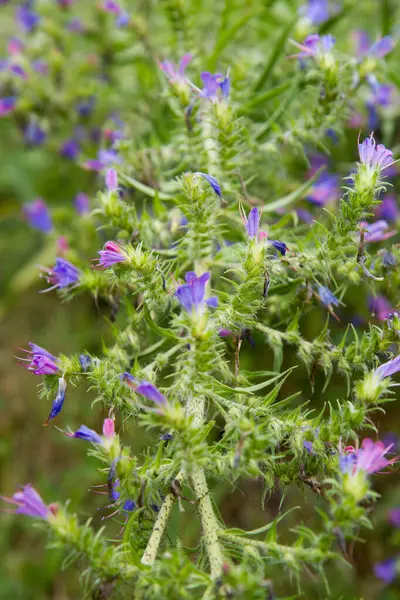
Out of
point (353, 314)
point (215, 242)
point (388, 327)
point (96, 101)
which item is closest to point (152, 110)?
point (96, 101)

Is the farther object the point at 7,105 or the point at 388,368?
the point at 7,105

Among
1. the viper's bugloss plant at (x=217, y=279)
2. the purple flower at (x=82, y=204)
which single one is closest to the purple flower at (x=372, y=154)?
the viper's bugloss plant at (x=217, y=279)

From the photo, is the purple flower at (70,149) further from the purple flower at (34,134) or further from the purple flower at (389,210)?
the purple flower at (389,210)

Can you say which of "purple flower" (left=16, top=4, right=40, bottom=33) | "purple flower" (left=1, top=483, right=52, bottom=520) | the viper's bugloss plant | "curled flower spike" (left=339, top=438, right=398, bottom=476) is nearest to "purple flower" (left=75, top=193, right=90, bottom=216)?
the viper's bugloss plant

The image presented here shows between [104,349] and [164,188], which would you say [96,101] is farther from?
[104,349]

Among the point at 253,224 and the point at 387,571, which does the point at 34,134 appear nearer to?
the point at 253,224

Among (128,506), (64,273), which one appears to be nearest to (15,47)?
(64,273)
